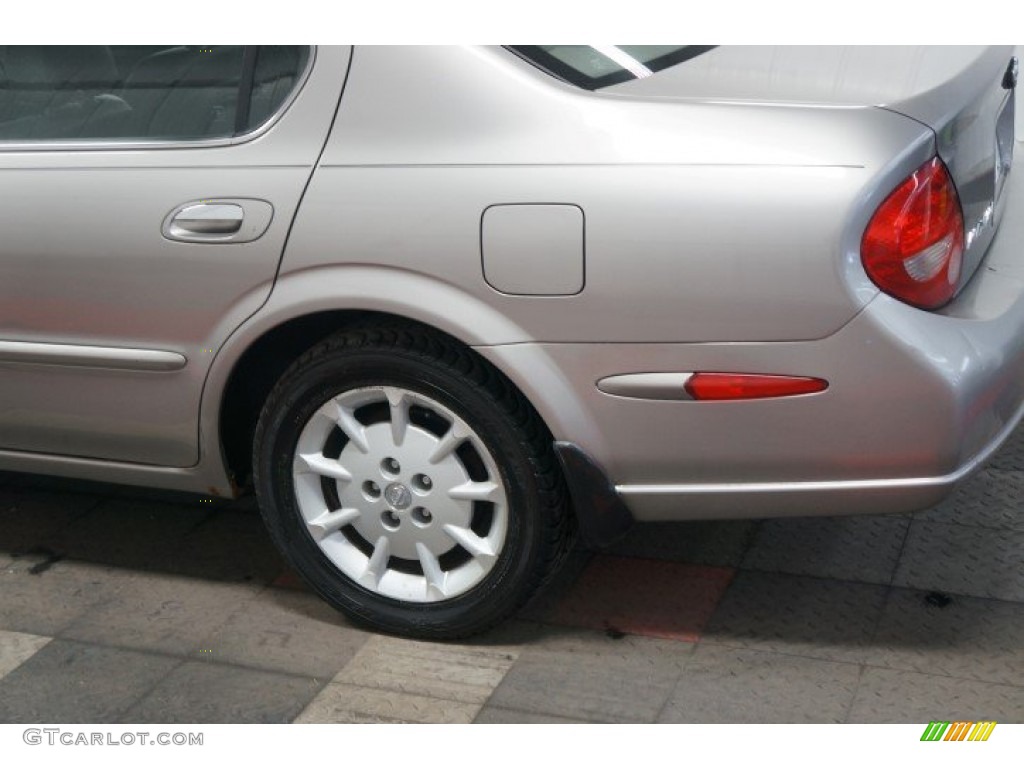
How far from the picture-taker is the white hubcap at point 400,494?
305 cm

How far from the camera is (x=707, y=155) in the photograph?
2.71 metres

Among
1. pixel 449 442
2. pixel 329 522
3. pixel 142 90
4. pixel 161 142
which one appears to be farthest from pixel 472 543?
pixel 142 90

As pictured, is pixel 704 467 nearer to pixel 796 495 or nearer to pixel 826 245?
pixel 796 495

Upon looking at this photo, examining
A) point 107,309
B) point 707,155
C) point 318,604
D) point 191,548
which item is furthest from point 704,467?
point 191,548

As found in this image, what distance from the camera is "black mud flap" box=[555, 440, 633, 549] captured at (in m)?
2.90

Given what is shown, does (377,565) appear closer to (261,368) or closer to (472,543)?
(472,543)

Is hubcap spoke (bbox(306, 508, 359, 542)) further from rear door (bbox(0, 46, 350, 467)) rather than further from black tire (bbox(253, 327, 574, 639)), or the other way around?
rear door (bbox(0, 46, 350, 467))

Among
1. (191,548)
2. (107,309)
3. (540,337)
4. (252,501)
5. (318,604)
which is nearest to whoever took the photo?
(540,337)

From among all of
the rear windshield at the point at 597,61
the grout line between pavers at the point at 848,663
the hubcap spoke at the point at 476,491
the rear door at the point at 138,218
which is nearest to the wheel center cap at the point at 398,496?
the hubcap spoke at the point at 476,491

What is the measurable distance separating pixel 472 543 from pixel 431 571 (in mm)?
136

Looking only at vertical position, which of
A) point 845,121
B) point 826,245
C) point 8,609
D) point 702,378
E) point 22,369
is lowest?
point 8,609

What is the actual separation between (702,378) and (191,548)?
161 cm

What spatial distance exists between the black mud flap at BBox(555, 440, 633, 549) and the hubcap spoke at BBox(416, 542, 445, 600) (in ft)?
1.14

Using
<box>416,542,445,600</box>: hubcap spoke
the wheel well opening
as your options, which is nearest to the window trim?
the wheel well opening
